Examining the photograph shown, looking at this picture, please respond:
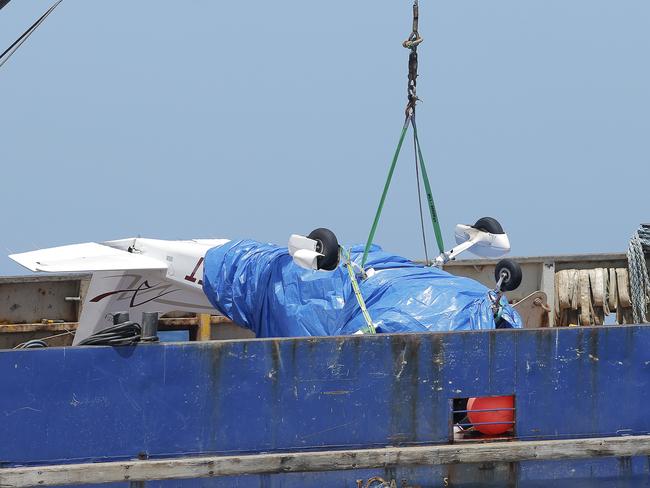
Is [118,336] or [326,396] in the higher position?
[118,336]

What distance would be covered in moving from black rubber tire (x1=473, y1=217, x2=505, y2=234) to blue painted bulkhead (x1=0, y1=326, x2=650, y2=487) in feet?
5.83

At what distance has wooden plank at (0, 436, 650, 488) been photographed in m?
8.11

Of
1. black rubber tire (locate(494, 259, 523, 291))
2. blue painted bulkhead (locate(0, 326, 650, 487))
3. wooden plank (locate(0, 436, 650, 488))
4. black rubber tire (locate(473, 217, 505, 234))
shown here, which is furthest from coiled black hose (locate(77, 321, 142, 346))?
black rubber tire (locate(473, 217, 505, 234))

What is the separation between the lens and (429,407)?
861 centimetres

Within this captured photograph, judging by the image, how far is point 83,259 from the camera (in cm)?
1087

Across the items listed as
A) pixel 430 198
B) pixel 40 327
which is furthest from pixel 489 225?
pixel 40 327

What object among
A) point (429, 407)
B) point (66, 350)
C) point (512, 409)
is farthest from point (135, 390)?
point (512, 409)

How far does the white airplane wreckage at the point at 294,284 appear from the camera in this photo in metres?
9.30

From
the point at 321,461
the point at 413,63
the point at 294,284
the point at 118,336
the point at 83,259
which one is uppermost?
the point at 413,63

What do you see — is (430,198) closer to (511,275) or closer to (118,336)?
(511,275)

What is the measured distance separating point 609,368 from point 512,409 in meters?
0.73

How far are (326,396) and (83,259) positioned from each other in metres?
3.24

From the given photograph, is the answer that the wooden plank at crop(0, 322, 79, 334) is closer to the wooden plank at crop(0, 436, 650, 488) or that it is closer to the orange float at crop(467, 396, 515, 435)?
the wooden plank at crop(0, 436, 650, 488)

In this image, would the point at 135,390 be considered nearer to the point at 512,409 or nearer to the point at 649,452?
the point at 512,409
